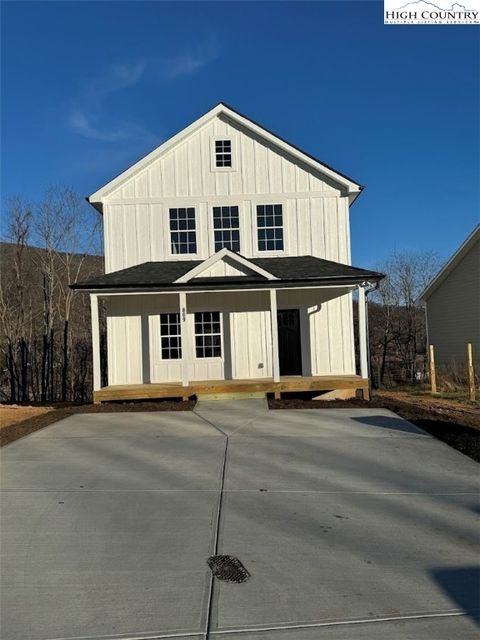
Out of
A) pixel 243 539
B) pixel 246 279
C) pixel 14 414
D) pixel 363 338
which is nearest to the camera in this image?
pixel 243 539

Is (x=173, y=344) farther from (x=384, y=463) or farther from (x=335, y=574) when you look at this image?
(x=335, y=574)

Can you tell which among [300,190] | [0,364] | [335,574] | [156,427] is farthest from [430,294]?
[335,574]

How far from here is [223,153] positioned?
15.2 metres

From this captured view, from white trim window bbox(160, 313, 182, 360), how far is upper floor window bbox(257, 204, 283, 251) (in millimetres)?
3452

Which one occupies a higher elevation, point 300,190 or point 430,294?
point 300,190

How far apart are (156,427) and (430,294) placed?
63.1ft

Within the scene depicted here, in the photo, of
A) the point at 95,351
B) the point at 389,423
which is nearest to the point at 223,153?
the point at 95,351

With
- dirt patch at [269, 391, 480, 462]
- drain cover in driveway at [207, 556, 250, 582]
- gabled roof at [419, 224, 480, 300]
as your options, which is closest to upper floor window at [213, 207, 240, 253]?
dirt patch at [269, 391, 480, 462]

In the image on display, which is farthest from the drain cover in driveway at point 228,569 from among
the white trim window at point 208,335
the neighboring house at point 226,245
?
the white trim window at point 208,335

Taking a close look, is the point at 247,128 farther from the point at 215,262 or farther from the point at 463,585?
the point at 463,585

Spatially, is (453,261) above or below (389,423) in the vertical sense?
above

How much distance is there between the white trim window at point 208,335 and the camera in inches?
580

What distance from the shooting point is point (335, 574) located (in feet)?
12.1

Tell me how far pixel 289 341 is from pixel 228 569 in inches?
447
